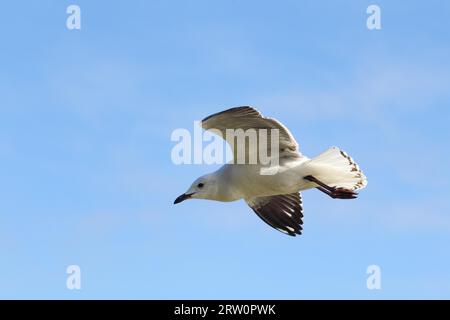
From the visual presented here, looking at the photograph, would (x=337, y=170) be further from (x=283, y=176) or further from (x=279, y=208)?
(x=279, y=208)

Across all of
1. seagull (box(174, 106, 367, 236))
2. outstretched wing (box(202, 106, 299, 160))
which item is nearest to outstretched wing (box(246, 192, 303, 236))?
seagull (box(174, 106, 367, 236))

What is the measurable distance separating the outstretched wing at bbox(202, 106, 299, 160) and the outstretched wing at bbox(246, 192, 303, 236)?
5.43 ft

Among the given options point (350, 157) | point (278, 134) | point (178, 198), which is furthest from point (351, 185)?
point (178, 198)

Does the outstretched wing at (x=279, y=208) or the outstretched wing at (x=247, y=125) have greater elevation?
the outstretched wing at (x=247, y=125)

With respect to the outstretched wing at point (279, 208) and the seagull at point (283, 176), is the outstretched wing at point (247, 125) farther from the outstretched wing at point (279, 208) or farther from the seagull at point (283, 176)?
the outstretched wing at point (279, 208)

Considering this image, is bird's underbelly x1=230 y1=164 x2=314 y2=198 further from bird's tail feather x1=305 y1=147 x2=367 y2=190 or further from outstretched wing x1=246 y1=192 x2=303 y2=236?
outstretched wing x1=246 y1=192 x2=303 y2=236

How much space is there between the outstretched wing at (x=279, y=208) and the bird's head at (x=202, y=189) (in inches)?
54.4

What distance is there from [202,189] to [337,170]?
167 cm

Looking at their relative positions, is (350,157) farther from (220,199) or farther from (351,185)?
(220,199)

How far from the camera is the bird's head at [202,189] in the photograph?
11867 mm

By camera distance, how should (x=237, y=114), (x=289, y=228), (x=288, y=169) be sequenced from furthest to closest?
1. (x=289, y=228)
2. (x=288, y=169)
3. (x=237, y=114)

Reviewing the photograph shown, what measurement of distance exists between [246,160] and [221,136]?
1.79 ft

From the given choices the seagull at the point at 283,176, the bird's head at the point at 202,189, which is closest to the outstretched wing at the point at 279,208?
the seagull at the point at 283,176

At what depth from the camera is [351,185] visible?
1180cm
